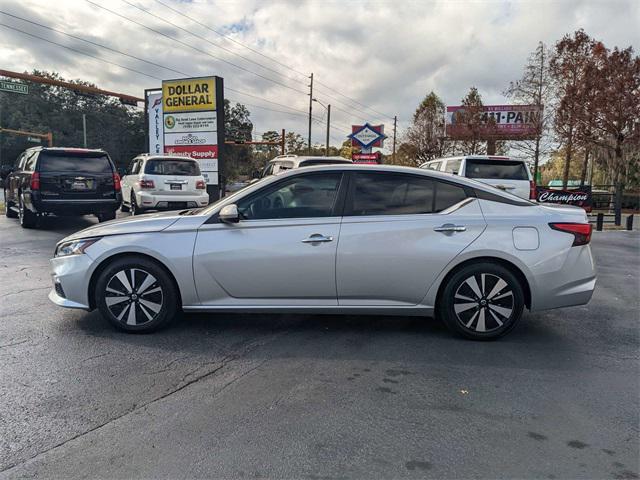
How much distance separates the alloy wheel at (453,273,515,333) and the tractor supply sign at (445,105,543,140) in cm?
3056

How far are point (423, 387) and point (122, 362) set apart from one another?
2.33 meters

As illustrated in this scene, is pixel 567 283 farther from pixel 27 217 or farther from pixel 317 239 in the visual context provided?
pixel 27 217

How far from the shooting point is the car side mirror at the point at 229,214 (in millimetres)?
4160

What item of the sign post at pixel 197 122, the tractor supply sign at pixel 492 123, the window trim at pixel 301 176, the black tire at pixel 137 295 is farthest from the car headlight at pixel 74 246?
the tractor supply sign at pixel 492 123

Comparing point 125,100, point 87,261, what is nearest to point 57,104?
point 125,100

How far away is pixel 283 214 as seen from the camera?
4281mm

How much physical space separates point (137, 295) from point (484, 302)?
3130 millimetres

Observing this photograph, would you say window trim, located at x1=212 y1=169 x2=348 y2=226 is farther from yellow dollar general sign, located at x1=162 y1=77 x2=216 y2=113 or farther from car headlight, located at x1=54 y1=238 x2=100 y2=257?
yellow dollar general sign, located at x1=162 y1=77 x2=216 y2=113

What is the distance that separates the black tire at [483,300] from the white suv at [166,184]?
32.4ft

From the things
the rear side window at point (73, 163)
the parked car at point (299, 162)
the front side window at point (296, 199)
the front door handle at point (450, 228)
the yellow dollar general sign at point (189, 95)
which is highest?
the yellow dollar general sign at point (189, 95)

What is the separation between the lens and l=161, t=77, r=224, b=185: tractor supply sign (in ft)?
64.3

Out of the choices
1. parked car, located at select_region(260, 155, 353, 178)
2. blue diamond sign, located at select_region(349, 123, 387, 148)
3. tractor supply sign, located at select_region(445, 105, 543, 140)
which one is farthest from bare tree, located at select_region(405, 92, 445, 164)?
parked car, located at select_region(260, 155, 353, 178)

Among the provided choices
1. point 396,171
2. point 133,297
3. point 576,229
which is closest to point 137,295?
point 133,297

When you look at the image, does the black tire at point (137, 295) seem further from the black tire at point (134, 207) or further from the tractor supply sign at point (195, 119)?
the tractor supply sign at point (195, 119)
